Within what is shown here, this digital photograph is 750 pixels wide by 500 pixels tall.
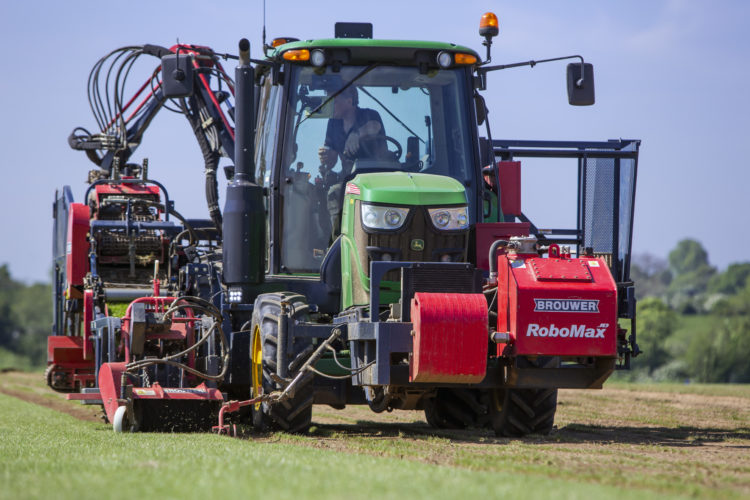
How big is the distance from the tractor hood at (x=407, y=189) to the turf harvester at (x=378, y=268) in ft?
0.08

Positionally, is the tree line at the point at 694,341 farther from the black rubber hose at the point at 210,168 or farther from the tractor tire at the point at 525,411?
the tractor tire at the point at 525,411

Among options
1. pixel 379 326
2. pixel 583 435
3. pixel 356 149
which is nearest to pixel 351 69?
pixel 356 149

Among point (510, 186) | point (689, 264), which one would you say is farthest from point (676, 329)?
point (689, 264)

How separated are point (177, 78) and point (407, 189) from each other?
84.4 inches

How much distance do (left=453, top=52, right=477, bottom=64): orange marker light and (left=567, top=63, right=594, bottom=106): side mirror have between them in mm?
957

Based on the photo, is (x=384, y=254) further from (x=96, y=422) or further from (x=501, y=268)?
(x=96, y=422)

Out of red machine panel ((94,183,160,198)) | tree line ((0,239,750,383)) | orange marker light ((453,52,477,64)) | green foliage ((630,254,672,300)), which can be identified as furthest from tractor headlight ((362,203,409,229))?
green foliage ((630,254,672,300))

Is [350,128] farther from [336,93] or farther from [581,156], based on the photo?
[581,156]

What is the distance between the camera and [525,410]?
32.3ft

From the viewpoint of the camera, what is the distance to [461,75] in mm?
10734

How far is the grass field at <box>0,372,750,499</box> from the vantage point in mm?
5812

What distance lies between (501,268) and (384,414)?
5.89 meters

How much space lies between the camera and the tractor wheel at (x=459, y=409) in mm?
11070

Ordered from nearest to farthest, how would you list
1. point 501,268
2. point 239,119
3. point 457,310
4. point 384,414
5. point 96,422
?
point 457,310
point 501,268
point 239,119
point 96,422
point 384,414
